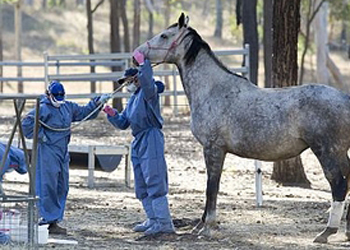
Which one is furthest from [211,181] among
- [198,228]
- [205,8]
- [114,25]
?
[205,8]

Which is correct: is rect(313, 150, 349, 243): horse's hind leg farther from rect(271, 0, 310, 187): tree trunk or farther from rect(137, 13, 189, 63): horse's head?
rect(271, 0, 310, 187): tree trunk

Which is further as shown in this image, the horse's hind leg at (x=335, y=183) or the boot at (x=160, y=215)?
the boot at (x=160, y=215)

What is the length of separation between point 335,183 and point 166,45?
2.33m

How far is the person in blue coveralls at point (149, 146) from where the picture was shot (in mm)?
10383

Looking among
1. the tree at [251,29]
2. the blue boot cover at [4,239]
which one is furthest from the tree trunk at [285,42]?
the blue boot cover at [4,239]

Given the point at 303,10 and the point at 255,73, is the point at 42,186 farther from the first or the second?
the point at 303,10

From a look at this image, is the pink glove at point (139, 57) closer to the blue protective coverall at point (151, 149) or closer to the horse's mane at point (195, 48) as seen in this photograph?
the blue protective coverall at point (151, 149)

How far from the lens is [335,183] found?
10086 mm

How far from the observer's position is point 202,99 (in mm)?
10695

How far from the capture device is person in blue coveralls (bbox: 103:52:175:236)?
409 inches

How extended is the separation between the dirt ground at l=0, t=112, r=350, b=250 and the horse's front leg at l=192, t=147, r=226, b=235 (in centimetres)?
13

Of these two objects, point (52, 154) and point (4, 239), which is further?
point (52, 154)

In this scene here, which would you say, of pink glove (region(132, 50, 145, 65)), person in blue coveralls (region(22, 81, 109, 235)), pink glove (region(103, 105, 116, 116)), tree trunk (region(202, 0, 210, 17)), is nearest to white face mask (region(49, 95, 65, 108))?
person in blue coveralls (region(22, 81, 109, 235))

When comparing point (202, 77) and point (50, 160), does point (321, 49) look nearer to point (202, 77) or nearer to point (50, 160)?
point (202, 77)
